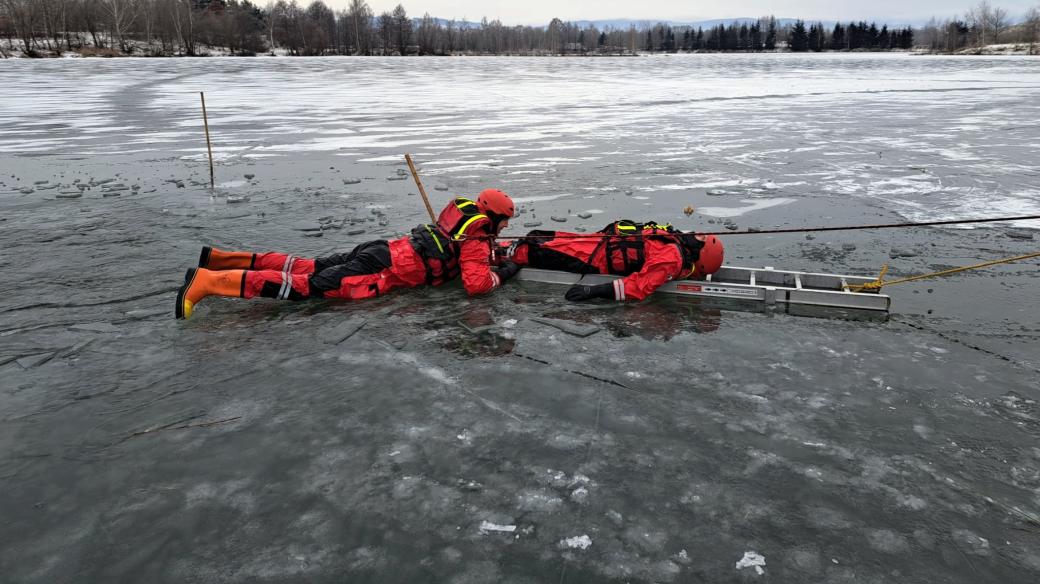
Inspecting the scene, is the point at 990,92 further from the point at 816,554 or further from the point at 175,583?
the point at 175,583

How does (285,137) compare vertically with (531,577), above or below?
above

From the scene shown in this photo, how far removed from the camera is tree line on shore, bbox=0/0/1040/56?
69.2m

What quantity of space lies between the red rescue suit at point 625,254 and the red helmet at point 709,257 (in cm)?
6

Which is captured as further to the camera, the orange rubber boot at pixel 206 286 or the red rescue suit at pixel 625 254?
the red rescue suit at pixel 625 254

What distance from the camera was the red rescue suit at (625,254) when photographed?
505 cm

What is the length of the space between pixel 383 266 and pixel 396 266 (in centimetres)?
10

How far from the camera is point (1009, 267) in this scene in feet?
18.6

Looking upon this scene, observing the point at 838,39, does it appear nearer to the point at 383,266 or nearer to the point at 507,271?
the point at 507,271

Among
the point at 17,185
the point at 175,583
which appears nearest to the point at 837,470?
the point at 175,583

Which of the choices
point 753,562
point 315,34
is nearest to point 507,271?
point 753,562

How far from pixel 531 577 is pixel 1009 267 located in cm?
544

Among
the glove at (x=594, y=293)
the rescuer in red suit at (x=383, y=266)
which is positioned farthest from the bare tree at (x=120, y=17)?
the glove at (x=594, y=293)

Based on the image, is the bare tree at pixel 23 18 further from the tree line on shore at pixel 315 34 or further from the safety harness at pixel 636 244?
the safety harness at pixel 636 244

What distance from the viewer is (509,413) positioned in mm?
3434
